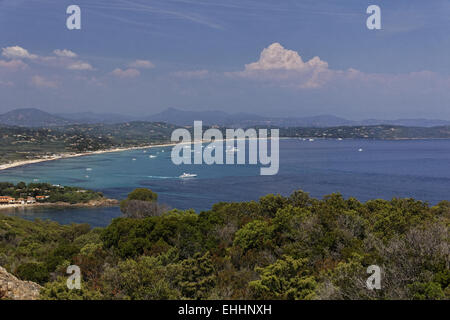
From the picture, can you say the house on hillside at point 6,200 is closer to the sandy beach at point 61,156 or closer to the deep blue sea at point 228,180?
the deep blue sea at point 228,180

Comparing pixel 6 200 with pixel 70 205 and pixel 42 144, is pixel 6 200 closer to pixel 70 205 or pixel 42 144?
pixel 70 205

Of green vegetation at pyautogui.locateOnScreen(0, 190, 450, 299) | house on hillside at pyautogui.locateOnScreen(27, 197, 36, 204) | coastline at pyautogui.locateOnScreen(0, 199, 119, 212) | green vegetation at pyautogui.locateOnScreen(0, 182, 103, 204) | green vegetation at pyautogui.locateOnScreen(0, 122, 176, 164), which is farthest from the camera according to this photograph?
green vegetation at pyautogui.locateOnScreen(0, 122, 176, 164)

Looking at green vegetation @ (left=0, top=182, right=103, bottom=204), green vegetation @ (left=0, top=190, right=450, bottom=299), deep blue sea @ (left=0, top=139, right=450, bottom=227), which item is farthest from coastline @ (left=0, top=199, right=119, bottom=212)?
green vegetation @ (left=0, top=190, right=450, bottom=299)

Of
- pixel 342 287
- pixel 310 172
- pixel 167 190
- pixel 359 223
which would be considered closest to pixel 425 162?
pixel 310 172

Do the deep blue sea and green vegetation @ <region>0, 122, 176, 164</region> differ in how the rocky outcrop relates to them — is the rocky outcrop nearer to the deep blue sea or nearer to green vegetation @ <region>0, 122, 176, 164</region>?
the deep blue sea

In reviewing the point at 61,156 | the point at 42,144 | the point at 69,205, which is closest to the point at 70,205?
the point at 69,205
